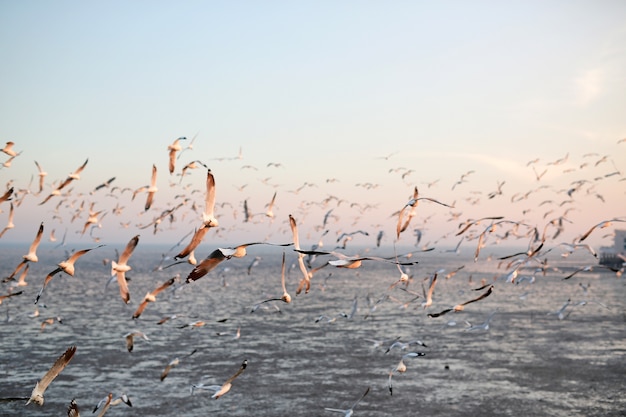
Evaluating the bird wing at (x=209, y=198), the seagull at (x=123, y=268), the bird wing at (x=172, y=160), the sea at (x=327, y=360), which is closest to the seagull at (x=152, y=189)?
the bird wing at (x=172, y=160)

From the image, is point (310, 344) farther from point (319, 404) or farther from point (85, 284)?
point (85, 284)

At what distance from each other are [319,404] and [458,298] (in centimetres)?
4859

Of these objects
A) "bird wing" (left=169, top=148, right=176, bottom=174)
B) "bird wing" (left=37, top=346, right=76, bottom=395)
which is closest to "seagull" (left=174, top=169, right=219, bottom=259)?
"bird wing" (left=37, top=346, right=76, bottom=395)

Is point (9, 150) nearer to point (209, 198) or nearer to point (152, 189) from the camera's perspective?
point (152, 189)

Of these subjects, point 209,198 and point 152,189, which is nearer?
point 209,198

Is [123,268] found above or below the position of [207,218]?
below

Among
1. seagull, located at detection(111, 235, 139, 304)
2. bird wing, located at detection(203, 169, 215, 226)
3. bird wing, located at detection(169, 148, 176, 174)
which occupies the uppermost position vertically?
bird wing, located at detection(169, 148, 176, 174)

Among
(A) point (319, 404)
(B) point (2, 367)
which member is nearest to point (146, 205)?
(A) point (319, 404)

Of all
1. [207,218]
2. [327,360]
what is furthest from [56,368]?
[327,360]

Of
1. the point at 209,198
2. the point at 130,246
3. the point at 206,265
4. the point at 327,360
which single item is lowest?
the point at 327,360

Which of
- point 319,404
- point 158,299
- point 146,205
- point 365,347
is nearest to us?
point 146,205

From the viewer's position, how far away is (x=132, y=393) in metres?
26.0

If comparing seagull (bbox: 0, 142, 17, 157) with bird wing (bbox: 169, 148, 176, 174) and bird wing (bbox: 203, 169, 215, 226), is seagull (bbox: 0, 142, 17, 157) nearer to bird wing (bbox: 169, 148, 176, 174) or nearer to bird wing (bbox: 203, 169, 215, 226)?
bird wing (bbox: 169, 148, 176, 174)

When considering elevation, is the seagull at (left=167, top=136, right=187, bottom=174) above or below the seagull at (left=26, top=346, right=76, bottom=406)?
above
